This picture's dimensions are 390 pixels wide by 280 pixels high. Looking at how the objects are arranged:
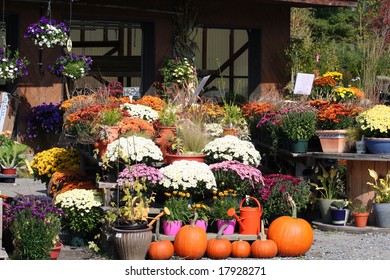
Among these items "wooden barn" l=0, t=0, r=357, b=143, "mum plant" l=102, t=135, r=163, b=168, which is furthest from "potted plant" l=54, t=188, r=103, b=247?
"wooden barn" l=0, t=0, r=357, b=143

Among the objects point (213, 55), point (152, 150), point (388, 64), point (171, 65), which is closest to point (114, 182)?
point (152, 150)

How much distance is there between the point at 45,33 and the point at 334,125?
539 cm

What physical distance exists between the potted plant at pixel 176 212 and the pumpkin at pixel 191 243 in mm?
248

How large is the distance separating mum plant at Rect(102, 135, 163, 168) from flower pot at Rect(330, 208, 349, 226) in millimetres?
2271

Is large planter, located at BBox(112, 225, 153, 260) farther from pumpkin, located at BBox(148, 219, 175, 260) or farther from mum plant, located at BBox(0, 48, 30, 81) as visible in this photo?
mum plant, located at BBox(0, 48, 30, 81)

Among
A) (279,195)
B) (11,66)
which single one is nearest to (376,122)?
(279,195)

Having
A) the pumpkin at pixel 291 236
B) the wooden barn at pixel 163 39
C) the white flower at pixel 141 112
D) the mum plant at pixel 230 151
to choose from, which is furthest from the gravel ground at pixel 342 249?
the wooden barn at pixel 163 39

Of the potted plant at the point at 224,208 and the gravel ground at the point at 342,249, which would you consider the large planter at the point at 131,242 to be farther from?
the potted plant at the point at 224,208

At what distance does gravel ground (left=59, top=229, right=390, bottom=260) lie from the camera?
29.4 feet

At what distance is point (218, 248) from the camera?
342 inches

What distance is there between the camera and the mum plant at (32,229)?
796 centimetres

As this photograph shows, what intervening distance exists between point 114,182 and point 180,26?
741cm

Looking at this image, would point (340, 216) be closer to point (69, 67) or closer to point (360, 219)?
point (360, 219)

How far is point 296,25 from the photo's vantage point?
74.2 feet
